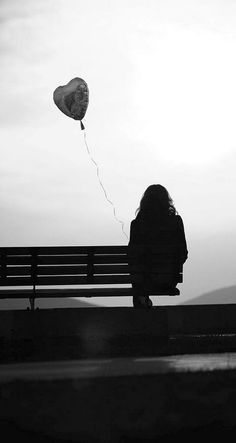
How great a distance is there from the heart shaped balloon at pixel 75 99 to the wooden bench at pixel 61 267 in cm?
354

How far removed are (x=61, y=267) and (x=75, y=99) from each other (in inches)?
150

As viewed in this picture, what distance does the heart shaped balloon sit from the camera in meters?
11.3

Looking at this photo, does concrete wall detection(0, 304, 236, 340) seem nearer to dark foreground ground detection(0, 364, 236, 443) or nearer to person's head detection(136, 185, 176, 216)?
person's head detection(136, 185, 176, 216)

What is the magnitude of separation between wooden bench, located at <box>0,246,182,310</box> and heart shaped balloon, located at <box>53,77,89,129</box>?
3540mm

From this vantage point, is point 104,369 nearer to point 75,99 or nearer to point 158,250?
point 158,250

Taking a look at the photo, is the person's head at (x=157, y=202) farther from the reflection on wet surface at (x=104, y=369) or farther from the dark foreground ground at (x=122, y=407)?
the dark foreground ground at (x=122, y=407)

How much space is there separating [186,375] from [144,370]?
0.96ft

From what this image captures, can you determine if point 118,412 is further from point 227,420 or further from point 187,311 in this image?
point 187,311

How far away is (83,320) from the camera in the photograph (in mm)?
6941

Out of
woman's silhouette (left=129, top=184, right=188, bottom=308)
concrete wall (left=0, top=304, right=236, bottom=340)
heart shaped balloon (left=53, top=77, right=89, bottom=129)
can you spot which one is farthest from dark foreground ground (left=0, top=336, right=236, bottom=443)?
heart shaped balloon (left=53, top=77, right=89, bottom=129)

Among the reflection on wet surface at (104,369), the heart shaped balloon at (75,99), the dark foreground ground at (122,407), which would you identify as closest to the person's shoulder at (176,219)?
the heart shaped balloon at (75,99)

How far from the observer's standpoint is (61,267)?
324 inches

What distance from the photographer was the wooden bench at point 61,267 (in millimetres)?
8180

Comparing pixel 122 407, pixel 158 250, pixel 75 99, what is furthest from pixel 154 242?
pixel 122 407
